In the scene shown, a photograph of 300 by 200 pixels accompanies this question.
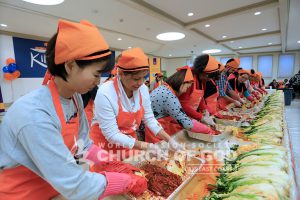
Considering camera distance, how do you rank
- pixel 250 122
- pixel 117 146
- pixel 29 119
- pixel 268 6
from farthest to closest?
pixel 268 6 → pixel 250 122 → pixel 117 146 → pixel 29 119

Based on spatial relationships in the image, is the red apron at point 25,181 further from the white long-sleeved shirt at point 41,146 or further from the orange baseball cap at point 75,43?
the orange baseball cap at point 75,43

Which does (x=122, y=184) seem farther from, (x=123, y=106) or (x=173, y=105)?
(x=173, y=105)

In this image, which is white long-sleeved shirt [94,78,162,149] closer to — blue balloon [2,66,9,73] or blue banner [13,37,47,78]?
blue banner [13,37,47,78]

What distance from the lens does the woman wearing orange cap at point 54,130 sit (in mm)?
597

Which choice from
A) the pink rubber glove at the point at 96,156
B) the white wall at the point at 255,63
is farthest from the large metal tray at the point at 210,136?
the white wall at the point at 255,63

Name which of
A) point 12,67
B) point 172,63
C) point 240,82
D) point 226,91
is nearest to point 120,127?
point 226,91

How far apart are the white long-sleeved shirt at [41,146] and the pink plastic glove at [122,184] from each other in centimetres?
7

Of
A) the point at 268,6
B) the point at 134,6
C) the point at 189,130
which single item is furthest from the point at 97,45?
the point at 268,6

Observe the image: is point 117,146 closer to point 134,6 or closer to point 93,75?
point 93,75

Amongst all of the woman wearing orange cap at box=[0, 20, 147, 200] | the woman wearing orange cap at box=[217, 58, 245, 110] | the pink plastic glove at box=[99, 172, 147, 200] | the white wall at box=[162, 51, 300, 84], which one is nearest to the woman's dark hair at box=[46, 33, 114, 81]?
the woman wearing orange cap at box=[0, 20, 147, 200]

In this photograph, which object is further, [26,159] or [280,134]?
[280,134]

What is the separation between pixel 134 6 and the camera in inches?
161

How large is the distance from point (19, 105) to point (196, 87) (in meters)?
1.79

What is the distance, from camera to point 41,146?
0.59 m
